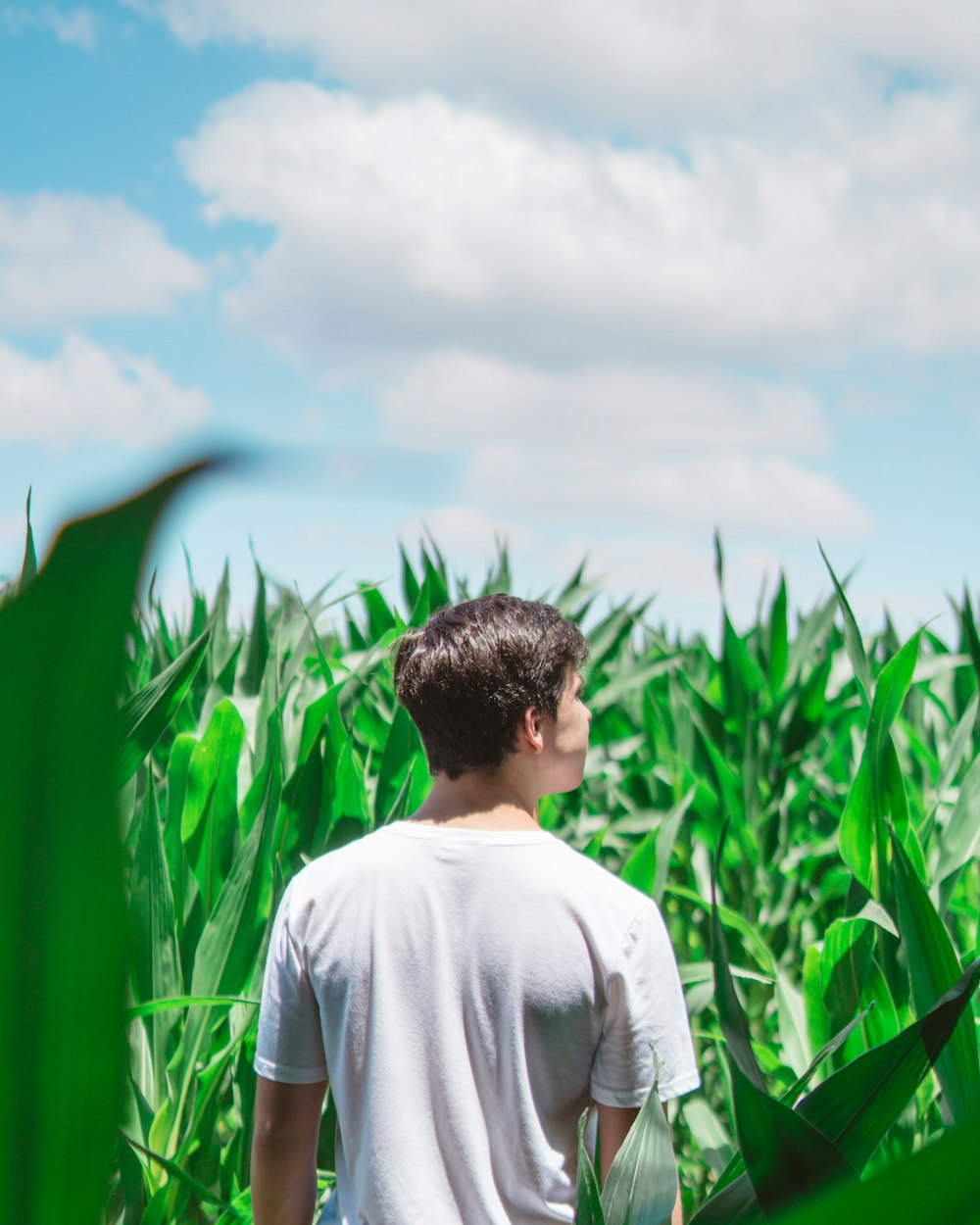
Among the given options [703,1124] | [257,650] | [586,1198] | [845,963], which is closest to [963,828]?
[845,963]

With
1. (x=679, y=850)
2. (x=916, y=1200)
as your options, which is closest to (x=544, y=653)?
(x=916, y=1200)

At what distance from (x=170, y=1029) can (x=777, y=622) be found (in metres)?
1.77

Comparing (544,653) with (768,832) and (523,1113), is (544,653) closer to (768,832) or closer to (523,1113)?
(523,1113)

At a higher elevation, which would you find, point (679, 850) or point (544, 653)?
point (544, 653)

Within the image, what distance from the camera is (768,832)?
2377mm

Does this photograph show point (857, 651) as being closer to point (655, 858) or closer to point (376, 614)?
point (655, 858)

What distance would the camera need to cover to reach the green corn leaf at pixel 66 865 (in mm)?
120

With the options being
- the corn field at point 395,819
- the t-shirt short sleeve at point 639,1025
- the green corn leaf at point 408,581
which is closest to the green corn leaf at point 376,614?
the corn field at point 395,819

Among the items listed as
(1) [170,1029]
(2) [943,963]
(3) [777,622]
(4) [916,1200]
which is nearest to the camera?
(4) [916,1200]

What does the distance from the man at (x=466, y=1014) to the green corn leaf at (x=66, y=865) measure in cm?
81

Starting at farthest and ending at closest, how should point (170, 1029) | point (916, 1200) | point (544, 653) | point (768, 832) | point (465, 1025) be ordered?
point (768, 832), point (170, 1029), point (544, 653), point (465, 1025), point (916, 1200)

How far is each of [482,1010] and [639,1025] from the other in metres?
0.13

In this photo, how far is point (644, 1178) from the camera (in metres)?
0.47

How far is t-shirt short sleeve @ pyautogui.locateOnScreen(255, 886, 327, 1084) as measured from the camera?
0.98m
